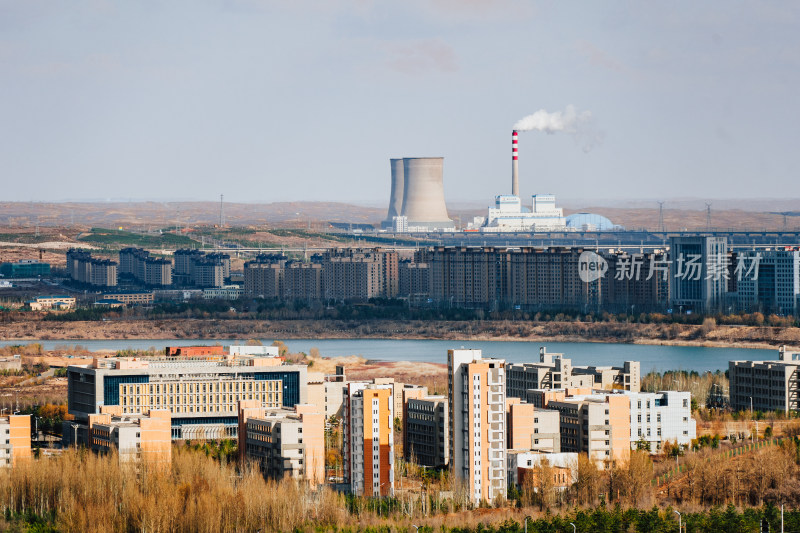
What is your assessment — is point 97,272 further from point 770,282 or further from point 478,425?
point 478,425

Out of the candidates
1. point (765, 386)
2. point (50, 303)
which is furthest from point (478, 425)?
point (50, 303)

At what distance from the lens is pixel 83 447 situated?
517 inches

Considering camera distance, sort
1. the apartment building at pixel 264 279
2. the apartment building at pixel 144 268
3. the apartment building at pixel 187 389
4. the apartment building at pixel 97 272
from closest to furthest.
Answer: the apartment building at pixel 187 389, the apartment building at pixel 264 279, the apartment building at pixel 97 272, the apartment building at pixel 144 268

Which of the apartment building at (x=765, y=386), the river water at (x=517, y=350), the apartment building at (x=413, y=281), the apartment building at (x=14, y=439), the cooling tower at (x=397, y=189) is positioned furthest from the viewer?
the cooling tower at (x=397, y=189)

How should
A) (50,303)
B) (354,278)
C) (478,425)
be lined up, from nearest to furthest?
(478,425)
(50,303)
(354,278)

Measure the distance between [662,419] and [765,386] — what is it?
2735mm

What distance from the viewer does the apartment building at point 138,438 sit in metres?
12.4

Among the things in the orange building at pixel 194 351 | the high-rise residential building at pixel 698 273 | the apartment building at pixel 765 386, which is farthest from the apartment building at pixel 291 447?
the high-rise residential building at pixel 698 273

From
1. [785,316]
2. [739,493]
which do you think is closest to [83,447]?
[739,493]

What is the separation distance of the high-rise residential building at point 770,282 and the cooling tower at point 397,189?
21.3 m

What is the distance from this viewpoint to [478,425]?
11.6 meters

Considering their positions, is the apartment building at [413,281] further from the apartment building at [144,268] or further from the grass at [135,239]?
the grass at [135,239]

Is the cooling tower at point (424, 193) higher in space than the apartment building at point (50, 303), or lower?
higher

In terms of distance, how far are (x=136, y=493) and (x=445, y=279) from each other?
24.3 metres
